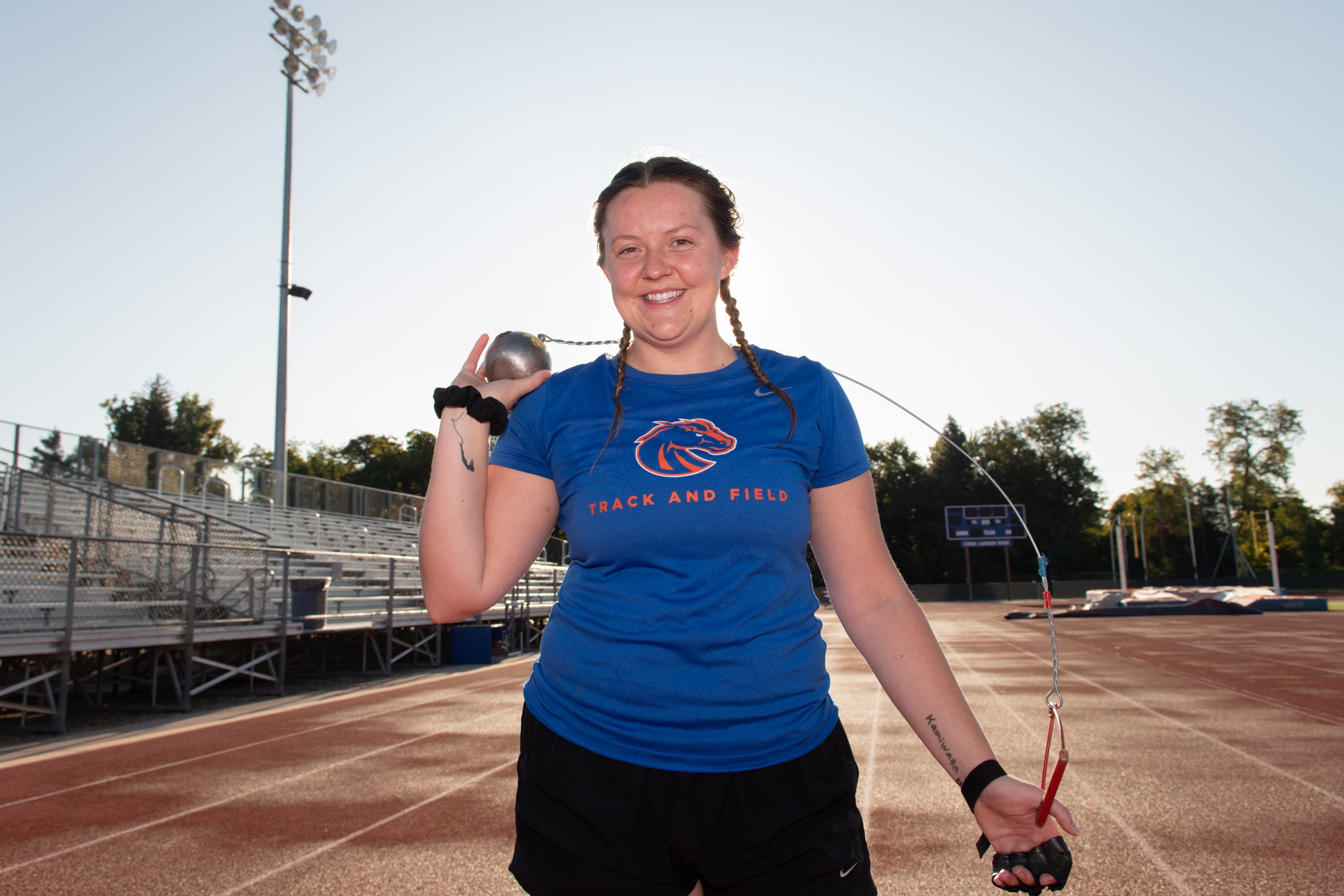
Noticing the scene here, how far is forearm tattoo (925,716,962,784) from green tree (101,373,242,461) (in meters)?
64.2

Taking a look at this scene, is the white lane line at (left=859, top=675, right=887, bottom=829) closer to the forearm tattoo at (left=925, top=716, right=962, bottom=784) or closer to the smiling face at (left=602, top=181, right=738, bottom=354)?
the forearm tattoo at (left=925, top=716, right=962, bottom=784)

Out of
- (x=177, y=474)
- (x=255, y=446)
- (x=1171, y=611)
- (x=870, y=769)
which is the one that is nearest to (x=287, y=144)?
(x=177, y=474)

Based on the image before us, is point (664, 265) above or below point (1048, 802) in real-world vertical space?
above

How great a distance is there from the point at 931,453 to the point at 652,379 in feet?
270

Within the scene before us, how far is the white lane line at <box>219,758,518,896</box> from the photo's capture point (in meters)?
4.84

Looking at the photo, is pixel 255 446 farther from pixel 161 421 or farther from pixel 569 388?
pixel 569 388

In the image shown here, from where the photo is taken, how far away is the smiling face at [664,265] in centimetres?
168

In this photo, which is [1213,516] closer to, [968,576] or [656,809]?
[968,576]

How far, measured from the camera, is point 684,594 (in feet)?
4.61

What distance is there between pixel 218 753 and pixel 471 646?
32.9 ft

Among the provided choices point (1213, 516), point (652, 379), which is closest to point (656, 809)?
point (652, 379)

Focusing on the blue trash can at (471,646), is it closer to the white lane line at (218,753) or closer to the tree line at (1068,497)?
the white lane line at (218,753)

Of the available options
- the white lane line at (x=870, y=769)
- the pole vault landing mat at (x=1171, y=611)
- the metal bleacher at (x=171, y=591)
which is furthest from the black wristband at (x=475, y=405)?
the pole vault landing mat at (x=1171, y=611)

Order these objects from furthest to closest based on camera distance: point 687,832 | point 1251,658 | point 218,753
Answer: point 1251,658 < point 218,753 < point 687,832
